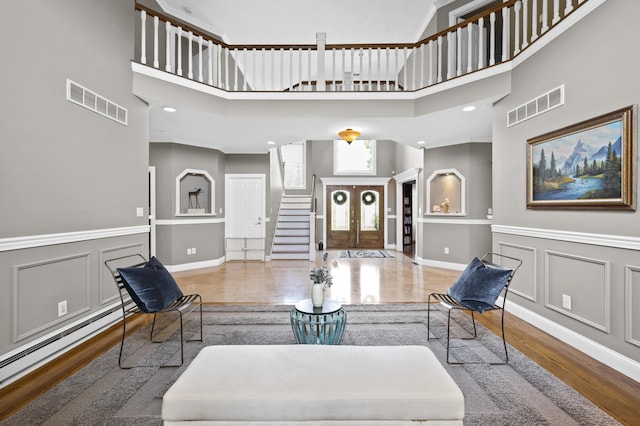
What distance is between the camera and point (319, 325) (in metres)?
2.41

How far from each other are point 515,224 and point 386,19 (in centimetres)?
441

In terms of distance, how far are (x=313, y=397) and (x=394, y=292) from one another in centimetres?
333

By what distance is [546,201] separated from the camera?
3.02 metres

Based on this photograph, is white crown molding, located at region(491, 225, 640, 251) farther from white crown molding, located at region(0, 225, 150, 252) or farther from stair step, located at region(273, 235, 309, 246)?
stair step, located at region(273, 235, 309, 246)

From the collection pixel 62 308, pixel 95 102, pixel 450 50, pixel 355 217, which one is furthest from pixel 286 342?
pixel 355 217

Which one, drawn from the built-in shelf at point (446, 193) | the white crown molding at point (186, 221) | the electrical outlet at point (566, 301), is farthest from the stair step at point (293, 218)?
the electrical outlet at point (566, 301)

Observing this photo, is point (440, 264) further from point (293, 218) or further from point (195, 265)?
point (195, 265)

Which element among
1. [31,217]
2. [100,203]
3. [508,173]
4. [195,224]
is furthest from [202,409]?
[195,224]

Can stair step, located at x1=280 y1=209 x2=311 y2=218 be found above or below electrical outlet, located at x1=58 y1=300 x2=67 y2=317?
above

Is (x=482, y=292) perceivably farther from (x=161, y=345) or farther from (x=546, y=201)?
(x=161, y=345)

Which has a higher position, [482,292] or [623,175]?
[623,175]

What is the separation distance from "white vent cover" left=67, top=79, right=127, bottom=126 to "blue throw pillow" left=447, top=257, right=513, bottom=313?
3942 millimetres

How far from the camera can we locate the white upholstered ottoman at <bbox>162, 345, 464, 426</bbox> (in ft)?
4.14

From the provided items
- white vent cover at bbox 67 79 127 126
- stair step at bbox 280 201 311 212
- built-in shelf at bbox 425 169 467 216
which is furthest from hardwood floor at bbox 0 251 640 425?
white vent cover at bbox 67 79 127 126
